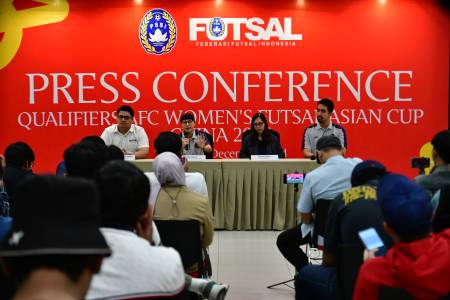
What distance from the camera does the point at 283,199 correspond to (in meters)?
6.41

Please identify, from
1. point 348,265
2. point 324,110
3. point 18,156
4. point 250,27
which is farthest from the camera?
point 250,27

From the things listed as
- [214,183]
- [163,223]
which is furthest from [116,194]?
[214,183]

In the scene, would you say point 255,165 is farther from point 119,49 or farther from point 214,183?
point 119,49

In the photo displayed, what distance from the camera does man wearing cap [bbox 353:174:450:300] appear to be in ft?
5.91

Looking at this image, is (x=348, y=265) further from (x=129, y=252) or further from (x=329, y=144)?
(x=329, y=144)

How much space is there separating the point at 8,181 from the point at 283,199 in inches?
128

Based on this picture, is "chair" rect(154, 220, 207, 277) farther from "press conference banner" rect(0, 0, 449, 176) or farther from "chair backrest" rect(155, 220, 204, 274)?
"press conference banner" rect(0, 0, 449, 176)

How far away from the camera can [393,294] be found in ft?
6.21

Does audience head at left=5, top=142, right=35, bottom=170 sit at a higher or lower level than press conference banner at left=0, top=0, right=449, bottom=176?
lower

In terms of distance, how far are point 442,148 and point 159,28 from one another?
551cm

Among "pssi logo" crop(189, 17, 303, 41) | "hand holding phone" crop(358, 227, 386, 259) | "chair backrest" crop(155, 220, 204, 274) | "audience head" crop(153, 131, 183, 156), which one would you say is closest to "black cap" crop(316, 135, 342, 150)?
"audience head" crop(153, 131, 183, 156)

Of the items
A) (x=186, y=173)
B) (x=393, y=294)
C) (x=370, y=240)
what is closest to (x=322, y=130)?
(x=186, y=173)

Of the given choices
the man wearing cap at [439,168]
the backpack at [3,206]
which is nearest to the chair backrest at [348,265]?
the man wearing cap at [439,168]

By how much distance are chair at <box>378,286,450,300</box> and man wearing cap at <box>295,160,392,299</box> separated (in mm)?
483
